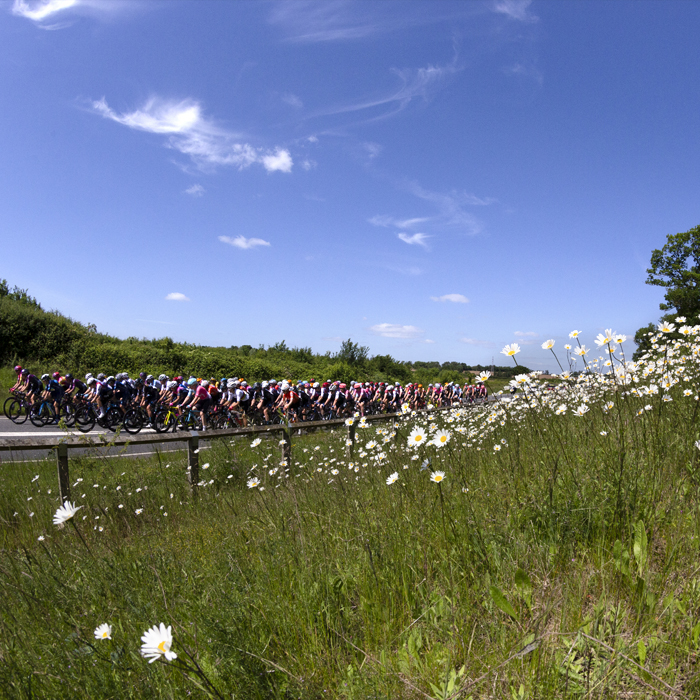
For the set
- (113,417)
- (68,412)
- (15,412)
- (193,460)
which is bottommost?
(15,412)

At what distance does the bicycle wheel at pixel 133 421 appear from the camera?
723 inches

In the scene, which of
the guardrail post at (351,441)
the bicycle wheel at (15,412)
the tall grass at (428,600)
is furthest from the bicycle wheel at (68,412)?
the tall grass at (428,600)

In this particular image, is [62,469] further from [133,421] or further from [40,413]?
[40,413]

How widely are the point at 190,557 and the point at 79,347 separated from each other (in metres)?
35.7

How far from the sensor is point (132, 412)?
60.8ft

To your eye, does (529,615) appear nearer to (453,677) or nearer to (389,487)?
(453,677)

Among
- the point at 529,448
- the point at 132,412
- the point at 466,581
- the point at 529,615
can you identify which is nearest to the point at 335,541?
the point at 466,581

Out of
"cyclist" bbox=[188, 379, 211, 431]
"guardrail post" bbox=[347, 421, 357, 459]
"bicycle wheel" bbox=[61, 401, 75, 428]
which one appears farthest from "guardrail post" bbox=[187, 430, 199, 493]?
"bicycle wheel" bbox=[61, 401, 75, 428]

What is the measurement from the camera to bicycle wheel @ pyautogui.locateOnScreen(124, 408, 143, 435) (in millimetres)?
18359

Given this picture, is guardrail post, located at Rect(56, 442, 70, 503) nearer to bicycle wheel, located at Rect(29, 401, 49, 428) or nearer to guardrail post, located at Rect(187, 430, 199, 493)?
guardrail post, located at Rect(187, 430, 199, 493)

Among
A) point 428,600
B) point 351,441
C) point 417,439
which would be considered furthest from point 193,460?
point 428,600

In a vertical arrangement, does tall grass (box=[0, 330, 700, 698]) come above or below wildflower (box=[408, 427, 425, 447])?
below

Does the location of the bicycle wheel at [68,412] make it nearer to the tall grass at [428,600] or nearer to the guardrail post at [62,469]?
the guardrail post at [62,469]

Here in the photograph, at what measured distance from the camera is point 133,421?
18766 mm
